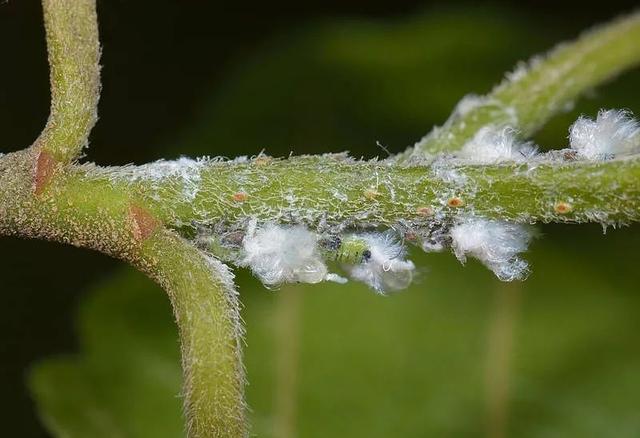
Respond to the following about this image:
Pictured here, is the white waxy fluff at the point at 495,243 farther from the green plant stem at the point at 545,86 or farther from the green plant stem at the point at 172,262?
the green plant stem at the point at 172,262

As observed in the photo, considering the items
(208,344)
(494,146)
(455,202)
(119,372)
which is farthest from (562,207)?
(119,372)

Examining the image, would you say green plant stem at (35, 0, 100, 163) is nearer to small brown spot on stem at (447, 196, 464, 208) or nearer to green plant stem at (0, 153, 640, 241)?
green plant stem at (0, 153, 640, 241)

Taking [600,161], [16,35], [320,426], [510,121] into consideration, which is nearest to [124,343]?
[320,426]

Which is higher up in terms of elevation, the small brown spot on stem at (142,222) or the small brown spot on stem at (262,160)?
the small brown spot on stem at (262,160)

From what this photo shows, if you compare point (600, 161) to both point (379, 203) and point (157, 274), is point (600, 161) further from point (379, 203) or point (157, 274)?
point (157, 274)

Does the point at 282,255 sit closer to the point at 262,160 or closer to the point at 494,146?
the point at 262,160

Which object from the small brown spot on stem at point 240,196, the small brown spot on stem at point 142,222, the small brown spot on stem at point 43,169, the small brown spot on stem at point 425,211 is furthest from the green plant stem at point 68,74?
the small brown spot on stem at point 425,211

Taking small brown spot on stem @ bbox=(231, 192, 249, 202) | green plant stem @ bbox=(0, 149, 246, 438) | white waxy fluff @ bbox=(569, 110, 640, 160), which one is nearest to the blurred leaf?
green plant stem @ bbox=(0, 149, 246, 438)
